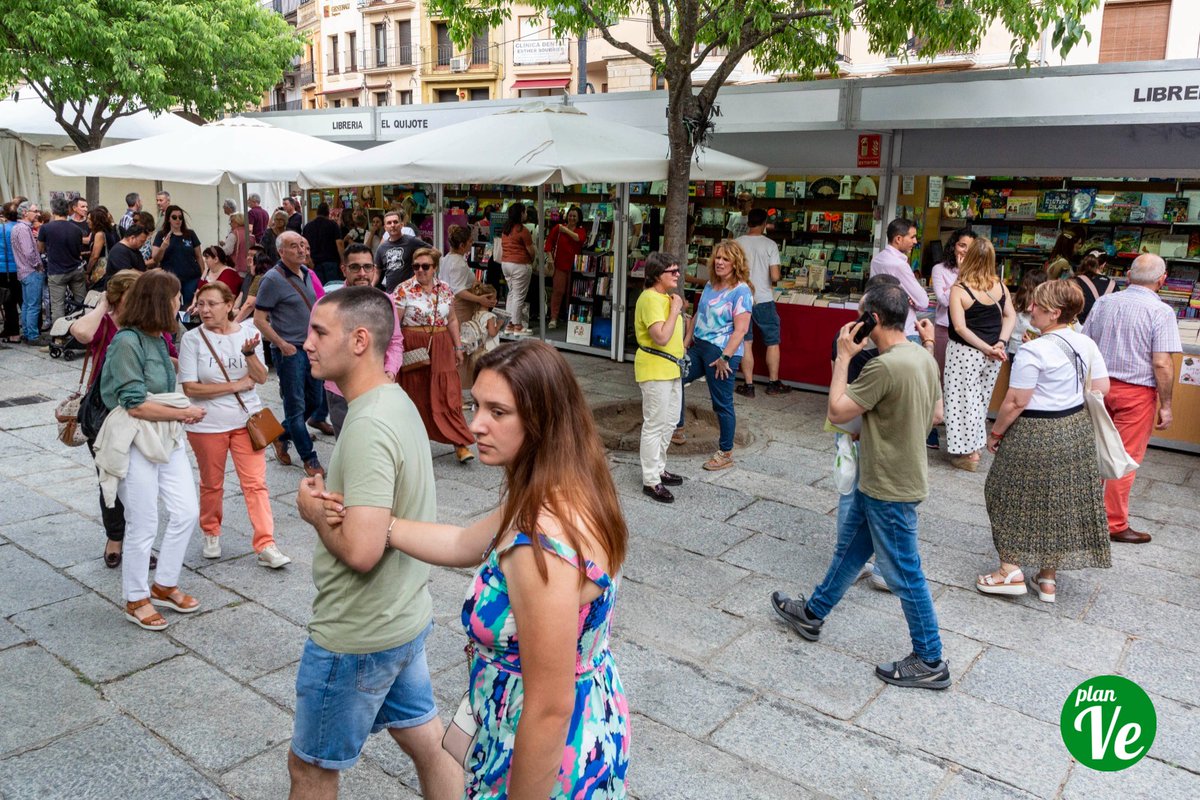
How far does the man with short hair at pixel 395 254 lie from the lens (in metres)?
8.83

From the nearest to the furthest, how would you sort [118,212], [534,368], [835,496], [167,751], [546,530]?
[546,530] → [534,368] → [167,751] → [835,496] → [118,212]

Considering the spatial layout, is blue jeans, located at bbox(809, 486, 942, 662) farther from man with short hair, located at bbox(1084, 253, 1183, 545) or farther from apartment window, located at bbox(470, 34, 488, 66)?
apartment window, located at bbox(470, 34, 488, 66)

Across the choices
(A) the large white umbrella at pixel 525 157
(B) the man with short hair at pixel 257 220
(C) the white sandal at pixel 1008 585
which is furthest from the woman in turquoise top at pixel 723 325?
(B) the man with short hair at pixel 257 220

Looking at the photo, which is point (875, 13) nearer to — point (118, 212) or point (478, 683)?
point (478, 683)

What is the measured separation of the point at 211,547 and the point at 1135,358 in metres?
5.53

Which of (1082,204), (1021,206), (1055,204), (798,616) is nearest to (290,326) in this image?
(798,616)

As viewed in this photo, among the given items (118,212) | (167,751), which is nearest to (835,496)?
(167,751)

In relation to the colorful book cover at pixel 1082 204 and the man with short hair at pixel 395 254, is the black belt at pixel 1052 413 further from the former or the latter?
the man with short hair at pixel 395 254

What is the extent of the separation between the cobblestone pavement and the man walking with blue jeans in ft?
0.81

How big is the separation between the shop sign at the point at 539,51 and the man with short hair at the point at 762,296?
2998 cm

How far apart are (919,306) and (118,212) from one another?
1722cm

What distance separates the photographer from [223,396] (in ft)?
16.0

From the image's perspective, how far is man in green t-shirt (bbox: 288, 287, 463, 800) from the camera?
92.2 inches

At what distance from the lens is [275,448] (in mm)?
7082
